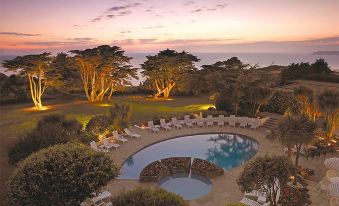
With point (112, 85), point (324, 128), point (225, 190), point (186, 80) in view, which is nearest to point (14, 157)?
point (225, 190)

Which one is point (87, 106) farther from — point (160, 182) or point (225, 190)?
point (225, 190)

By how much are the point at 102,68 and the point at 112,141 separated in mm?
15866

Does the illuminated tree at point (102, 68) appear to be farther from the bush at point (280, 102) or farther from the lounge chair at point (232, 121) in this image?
the bush at point (280, 102)

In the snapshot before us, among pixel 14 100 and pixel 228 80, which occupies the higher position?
pixel 228 80

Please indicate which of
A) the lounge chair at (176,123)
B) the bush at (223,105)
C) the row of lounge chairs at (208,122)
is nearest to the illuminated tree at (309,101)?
the row of lounge chairs at (208,122)

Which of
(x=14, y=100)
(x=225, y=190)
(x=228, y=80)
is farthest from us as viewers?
(x=14, y=100)

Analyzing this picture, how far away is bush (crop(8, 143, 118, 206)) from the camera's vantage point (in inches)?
416

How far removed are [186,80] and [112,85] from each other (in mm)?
10174

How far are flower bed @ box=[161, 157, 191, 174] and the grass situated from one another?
9843 mm

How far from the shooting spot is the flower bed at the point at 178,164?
17859 mm

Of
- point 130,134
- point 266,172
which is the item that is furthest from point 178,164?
point 266,172

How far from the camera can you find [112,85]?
39125 mm

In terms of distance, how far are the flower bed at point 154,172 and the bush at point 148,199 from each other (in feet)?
19.3

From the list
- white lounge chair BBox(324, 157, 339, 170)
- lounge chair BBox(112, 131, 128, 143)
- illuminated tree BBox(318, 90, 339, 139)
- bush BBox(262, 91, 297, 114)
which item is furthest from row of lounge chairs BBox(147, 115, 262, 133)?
white lounge chair BBox(324, 157, 339, 170)
